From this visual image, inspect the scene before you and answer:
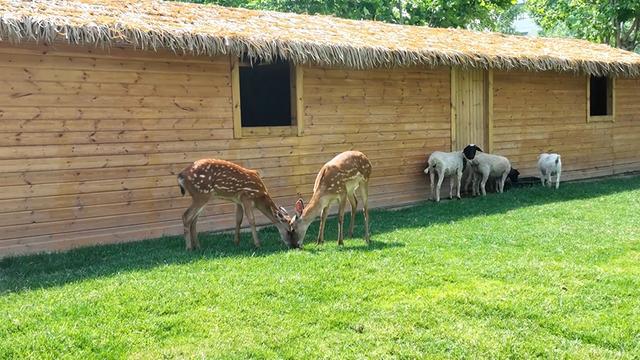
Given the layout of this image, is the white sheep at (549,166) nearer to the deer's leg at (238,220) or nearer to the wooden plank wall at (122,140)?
the wooden plank wall at (122,140)

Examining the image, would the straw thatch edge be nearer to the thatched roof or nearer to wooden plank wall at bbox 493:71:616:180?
the thatched roof

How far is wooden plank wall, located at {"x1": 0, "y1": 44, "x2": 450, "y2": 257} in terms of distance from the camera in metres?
7.42

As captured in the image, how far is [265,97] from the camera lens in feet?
44.2

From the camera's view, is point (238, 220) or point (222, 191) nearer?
point (222, 191)

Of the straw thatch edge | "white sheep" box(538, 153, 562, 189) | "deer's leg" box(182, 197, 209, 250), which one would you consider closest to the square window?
the straw thatch edge

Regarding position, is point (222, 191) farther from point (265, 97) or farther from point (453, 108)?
point (265, 97)

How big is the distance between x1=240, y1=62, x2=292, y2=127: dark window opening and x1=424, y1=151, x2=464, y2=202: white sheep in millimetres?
3394

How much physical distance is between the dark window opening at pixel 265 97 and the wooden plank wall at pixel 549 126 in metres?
4.30

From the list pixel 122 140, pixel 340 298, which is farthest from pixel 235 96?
pixel 340 298

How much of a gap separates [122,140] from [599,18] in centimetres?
1826

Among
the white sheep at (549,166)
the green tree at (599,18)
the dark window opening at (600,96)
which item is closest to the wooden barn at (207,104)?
the white sheep at (549,166)

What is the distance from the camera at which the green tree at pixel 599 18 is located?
2056 centimetres

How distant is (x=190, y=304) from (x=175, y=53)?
4.37 m

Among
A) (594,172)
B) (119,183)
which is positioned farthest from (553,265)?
(594,172)
